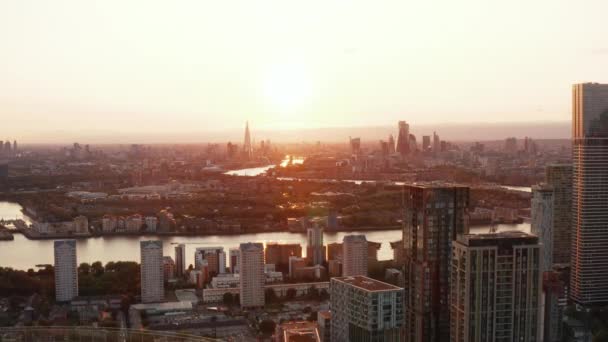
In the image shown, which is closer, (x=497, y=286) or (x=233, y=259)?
(x=497, y=286)

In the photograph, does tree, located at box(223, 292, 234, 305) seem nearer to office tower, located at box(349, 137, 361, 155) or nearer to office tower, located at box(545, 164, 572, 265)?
office tower, located at box(545, 164, 572, 265)

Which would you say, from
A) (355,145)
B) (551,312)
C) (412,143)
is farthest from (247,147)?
(551,312)

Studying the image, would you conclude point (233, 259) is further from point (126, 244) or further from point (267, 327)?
point (126, 244)

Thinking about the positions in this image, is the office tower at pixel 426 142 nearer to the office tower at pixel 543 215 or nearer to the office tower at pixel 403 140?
the office tower at pixel 403 140

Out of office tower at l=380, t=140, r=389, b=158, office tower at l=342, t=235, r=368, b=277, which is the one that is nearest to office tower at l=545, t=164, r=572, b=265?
office tower at l=342, t=235, r=368, b=277

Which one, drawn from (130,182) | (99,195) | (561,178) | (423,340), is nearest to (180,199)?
(99,195)
